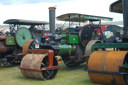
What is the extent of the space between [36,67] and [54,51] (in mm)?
1391

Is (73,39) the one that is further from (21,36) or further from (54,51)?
(21,36)

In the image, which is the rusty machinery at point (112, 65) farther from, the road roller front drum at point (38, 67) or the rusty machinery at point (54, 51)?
the road roller front drum at point (38, 67)

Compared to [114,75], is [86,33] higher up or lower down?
higher up

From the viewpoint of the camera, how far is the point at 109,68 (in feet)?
12.7

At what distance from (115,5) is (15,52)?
4594mm

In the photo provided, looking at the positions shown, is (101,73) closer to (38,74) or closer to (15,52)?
(38,74)

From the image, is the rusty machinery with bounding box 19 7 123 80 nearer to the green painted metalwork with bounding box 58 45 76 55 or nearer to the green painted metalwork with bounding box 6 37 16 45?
the green painted metalwork with bounding box 58 45 76 55

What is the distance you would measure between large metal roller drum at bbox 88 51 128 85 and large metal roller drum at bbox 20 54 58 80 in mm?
1361

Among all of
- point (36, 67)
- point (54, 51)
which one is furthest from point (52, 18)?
point (36, 67)

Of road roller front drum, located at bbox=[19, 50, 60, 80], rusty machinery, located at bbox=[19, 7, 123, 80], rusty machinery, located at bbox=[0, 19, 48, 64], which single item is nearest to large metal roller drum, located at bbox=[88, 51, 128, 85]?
rusty machinery, located at bbox=[19, 7, 123, 80]

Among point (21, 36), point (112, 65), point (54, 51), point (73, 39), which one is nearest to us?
point (112, 65)

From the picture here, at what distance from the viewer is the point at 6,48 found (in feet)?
26.6

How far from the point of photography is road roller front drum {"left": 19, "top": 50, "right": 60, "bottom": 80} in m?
4.92

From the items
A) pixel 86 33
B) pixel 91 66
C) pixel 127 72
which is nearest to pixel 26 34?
pixel 86 33
